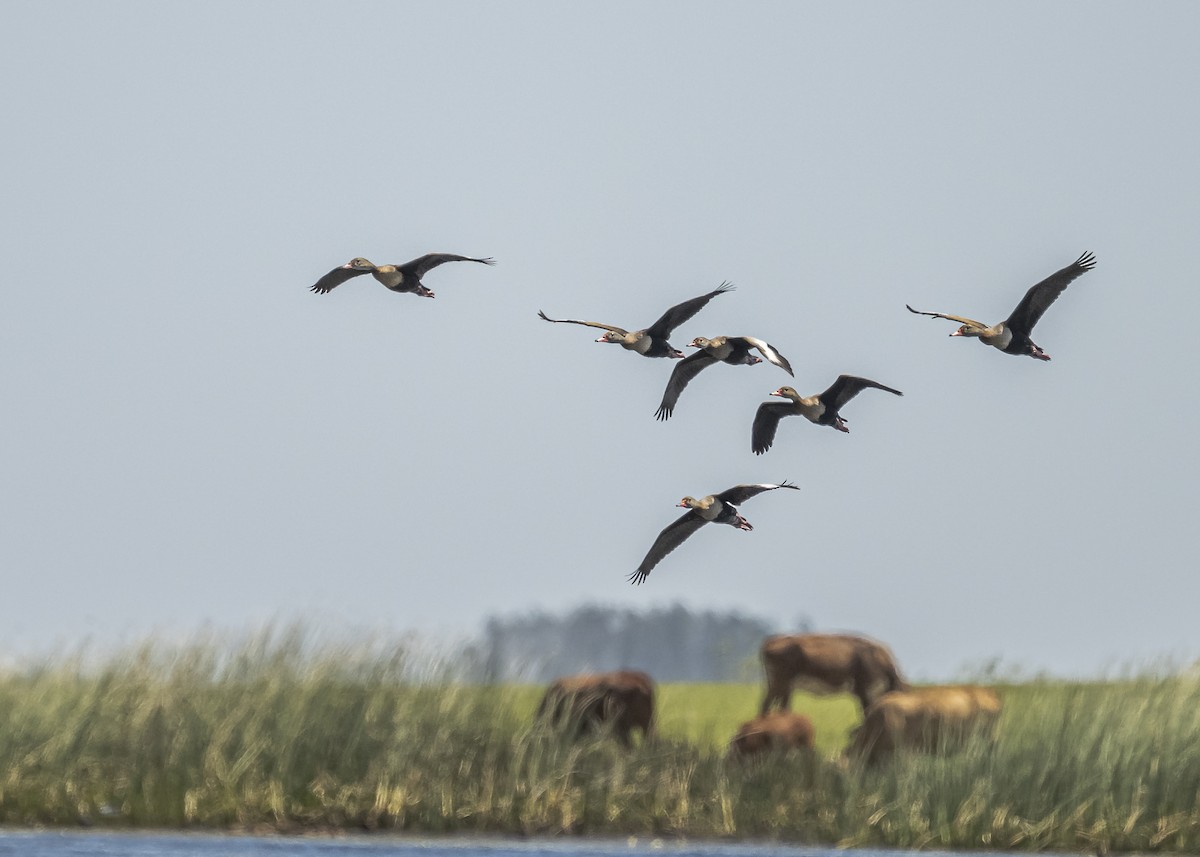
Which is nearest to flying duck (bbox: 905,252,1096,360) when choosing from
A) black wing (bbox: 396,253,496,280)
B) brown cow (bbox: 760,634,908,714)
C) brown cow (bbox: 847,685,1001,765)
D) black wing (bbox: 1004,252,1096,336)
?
black wing (bbox: 1004,252,1096,336)

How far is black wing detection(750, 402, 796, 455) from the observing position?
15961 mm

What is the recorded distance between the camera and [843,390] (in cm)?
1599

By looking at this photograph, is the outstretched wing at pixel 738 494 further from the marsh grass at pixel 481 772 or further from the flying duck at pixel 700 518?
the marsh grass at pixel 481 772

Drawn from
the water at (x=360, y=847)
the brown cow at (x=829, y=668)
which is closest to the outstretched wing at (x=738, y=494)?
the water at (x=360, y=847)

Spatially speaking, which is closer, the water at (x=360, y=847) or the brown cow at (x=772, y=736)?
the water at (x=360, y=847)

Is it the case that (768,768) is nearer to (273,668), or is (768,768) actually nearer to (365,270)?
(273,668)

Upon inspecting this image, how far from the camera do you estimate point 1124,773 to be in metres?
20.8

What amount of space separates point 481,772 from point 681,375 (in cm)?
674

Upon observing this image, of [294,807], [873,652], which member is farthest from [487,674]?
[873,652]

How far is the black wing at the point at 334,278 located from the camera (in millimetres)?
16875

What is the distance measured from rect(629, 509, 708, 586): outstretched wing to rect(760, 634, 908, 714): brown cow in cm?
1461

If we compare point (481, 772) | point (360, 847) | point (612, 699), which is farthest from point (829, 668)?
point (360, 847)

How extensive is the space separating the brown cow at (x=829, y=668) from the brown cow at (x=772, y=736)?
5209 millimetres

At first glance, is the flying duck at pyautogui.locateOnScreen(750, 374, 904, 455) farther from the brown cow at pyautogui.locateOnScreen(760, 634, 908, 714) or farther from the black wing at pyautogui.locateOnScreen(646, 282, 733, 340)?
the brown cow at pyautogui.locateOnScreen(760, 634, 908, 714)
